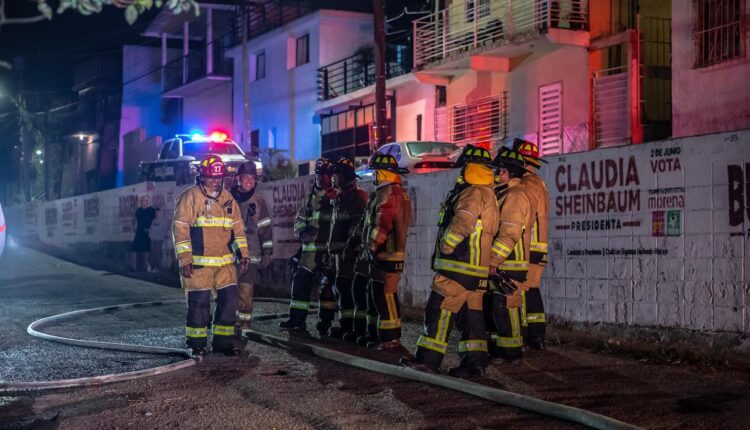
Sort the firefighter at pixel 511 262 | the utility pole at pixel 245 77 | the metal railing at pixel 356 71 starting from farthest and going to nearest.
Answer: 1. the utility pole at pixel 245 77
2. the metal railing at pixel 356 71
3. the firefighter at pixel 511 262

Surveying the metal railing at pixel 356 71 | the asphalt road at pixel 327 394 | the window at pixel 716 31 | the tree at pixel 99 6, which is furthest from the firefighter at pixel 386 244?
the metal railing at pixel 356 71

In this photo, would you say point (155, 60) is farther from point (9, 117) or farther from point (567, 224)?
point (567, 224)

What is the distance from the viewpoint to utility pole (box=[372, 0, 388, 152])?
22.2 metres

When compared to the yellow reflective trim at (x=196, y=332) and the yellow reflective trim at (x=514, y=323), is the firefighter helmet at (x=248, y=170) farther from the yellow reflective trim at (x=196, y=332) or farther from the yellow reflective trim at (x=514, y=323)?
the yellow reflective trim at (x=514, y=323)

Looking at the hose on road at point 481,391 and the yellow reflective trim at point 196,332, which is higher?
the yellow reflective trim at point 196,332

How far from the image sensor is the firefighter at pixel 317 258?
10.5 meters

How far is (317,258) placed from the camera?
10648mm

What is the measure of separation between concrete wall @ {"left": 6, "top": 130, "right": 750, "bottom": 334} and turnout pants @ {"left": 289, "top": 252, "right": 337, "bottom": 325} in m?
2.47

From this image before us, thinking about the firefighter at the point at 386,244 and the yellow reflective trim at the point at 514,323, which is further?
the firefighter at the point at 386,244

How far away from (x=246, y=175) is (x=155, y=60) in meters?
41.4

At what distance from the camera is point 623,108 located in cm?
2055

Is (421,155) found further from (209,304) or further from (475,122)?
(209,304)

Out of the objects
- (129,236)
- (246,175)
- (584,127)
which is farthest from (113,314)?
(584,127)

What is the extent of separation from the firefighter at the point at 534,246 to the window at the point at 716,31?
832cm
